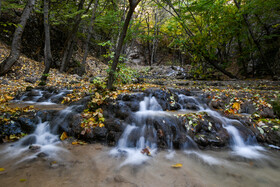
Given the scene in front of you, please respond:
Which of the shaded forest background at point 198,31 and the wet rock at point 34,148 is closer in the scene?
the wet rock at point 34,148

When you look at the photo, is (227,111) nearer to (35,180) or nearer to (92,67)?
(35,180)

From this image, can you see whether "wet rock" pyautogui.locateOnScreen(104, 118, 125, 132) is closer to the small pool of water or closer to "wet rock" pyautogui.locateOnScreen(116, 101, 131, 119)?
"wet rock" pyautogui.locateOnScreen(116, 101, 131, 119)

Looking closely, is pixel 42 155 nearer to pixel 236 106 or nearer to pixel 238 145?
pixel 238 145

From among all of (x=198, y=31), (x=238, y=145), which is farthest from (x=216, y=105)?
(x=198, y=31)

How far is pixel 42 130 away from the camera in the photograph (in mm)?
3354

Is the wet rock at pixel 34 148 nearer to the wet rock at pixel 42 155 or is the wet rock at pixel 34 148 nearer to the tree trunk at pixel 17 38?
the wet rock at pixel 42 155

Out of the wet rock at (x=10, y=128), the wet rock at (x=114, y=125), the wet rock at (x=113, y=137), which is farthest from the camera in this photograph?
the wet rock at (x=114, y=125)

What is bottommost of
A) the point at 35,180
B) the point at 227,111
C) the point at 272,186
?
the point at 272,186

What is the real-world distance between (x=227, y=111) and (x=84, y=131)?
4.44 m

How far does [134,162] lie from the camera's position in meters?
2.52

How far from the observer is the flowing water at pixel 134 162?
198cm

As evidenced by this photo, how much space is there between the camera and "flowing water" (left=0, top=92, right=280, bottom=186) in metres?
1.98

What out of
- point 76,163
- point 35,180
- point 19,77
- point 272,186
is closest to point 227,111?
point 272,186

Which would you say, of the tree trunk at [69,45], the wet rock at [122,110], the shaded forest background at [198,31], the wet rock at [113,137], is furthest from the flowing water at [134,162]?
the tree trunk at [69,45]
